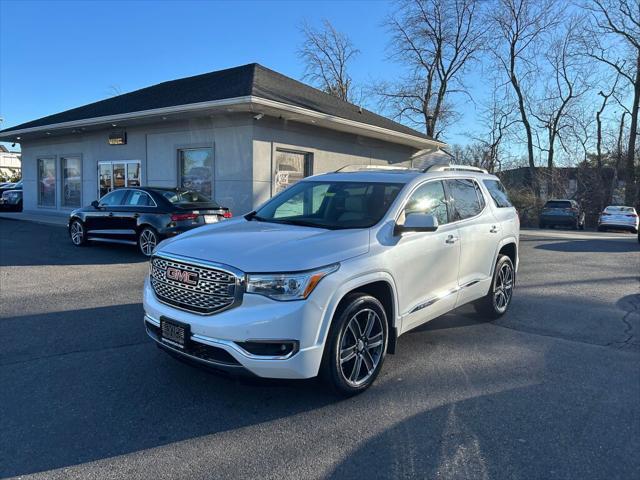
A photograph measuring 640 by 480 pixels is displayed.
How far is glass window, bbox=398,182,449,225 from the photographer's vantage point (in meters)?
4.75

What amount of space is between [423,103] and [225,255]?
38.3 m

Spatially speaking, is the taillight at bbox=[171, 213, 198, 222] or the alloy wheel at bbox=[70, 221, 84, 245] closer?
the taillight at bbox=[171, 213, 198, 222]

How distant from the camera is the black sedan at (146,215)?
1023 centimetres

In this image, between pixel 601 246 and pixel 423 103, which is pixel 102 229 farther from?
→ pixel 423 103

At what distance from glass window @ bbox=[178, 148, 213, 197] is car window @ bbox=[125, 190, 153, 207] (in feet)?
13.1

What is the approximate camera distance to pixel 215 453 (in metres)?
3.12

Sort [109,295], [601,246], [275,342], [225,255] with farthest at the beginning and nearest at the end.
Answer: [601,246] → [109,295] → [225,255] → [275,342]

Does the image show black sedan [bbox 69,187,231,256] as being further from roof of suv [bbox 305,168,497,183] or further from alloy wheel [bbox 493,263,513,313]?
alloy wheel [bbox 493,263,513,313]

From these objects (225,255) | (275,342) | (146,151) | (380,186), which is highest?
(146,151)

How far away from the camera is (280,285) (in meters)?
3.43

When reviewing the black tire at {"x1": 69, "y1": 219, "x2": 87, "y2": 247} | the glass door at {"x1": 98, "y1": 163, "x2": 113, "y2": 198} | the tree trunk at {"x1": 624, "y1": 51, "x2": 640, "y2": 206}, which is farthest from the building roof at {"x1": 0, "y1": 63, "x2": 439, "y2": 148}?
the tree trunk at {"x1": 624, "y1": 51, "x2": 640, "y2": 206}

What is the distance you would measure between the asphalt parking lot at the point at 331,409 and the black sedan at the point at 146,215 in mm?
4050

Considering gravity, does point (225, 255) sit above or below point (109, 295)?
above

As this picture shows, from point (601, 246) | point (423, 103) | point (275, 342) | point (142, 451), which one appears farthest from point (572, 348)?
point (423, 103)
